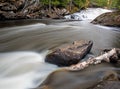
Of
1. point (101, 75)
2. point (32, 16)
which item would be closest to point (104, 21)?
point (32, 16)

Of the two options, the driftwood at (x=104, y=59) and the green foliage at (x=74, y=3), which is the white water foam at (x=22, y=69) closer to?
the driftwood at (x=104, y=59)

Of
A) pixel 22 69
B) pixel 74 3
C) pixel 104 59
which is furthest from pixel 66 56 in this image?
pixel 74 3

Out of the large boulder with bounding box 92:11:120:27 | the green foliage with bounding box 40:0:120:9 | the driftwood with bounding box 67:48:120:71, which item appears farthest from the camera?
the green foliage with bounding box 40:0:120:9

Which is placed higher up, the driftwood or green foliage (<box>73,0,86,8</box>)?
green foliage (<box>73,0,86,8</box>)

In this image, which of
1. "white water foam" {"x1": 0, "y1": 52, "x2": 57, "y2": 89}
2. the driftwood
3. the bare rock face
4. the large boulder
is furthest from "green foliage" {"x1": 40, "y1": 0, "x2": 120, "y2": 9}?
the driftwood

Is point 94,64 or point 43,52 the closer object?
point 94,64

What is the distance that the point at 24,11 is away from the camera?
2389cm

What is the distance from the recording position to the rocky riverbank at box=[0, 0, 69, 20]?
71.1 feet

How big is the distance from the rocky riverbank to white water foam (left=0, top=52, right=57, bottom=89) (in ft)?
43.7

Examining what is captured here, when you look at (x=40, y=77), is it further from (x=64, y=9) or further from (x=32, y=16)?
(x=64, y=9)

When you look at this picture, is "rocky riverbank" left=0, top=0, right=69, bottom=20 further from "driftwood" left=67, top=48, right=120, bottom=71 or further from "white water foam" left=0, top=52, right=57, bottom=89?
"driftwood" left=67, top=48, right=120, bottom=71

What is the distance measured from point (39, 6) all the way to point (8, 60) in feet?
61.7

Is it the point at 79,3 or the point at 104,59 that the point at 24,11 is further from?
the point at 104,59

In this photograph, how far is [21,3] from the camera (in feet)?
76.8
